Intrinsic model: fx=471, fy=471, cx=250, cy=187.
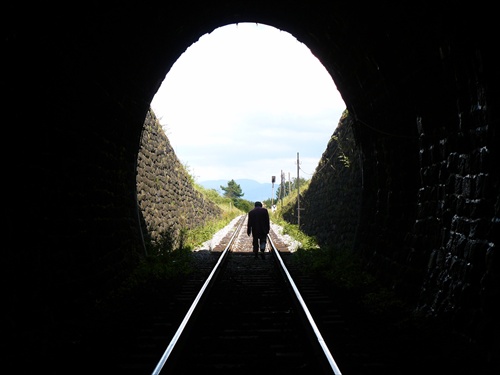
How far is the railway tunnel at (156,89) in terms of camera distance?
4445mm

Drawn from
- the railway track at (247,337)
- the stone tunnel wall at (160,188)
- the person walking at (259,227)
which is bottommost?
the railway track at (247,337)

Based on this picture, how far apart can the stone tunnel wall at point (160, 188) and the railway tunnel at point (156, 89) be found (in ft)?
13.5

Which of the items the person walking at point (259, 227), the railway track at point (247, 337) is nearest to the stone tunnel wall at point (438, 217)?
the railway track at point (247, 337)

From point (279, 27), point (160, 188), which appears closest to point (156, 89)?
point (279, 27)

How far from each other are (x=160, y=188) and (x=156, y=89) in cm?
682

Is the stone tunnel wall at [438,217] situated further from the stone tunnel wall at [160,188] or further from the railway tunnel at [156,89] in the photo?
the stone tunnel wall at [160,188]

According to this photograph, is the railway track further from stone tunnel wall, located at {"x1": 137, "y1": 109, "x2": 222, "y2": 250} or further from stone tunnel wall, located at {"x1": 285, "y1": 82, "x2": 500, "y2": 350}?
stone tunnel wall, located at {"x1": 137, "y1": 109, "x2": 222, "y2": 250}

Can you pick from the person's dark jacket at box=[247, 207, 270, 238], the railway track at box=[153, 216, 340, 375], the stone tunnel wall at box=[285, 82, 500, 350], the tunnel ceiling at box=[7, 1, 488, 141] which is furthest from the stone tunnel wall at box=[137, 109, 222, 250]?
the stone tunnel wall at box=[285, 82, 500, 350]

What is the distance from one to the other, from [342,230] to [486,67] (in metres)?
9.79

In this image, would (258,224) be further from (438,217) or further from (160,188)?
(438,217)

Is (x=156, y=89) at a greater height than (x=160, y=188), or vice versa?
(x=156, y=89)

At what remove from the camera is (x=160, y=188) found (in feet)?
49.8

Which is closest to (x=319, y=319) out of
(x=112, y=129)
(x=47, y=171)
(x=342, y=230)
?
(x=47, y=171)

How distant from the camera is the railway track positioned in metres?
3.78
